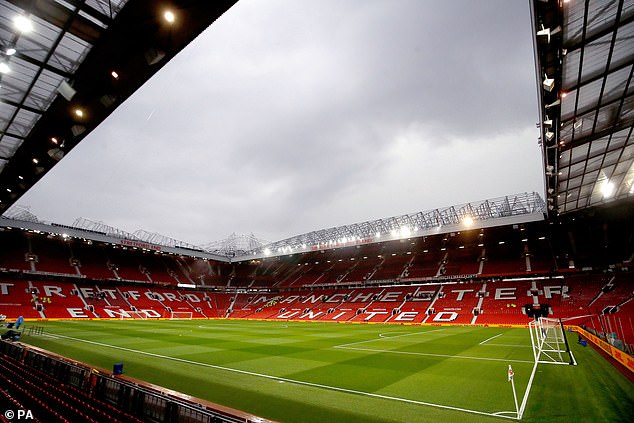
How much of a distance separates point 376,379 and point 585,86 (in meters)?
12.7

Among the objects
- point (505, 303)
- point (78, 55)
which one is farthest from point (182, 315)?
point (78, 55)

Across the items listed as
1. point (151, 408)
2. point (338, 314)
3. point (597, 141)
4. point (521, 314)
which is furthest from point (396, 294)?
point (151, 408)

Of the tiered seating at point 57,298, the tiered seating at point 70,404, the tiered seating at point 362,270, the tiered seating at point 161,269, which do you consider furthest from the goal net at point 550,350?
the tiered seating at point 161,269

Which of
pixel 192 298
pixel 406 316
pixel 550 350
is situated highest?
pixel 192 298

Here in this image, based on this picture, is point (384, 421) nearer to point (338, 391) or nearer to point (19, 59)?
A: point (338, 391)

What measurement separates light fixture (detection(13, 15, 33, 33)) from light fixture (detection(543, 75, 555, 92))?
14204mm

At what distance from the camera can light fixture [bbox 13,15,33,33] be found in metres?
6.50

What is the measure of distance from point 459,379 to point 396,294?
3658 centimetres

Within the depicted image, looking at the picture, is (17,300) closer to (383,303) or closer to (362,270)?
(383,303)

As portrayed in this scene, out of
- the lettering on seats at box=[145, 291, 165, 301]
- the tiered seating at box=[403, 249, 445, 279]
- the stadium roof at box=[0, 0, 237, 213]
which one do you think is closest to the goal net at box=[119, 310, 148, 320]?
the lettering on seats at box=[145, 291, 165, 301]

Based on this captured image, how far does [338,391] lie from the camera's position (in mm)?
9969

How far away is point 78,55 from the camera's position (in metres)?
7.32

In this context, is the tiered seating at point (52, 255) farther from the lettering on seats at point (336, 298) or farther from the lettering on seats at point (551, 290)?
the lettering on seats at point (551, 290)

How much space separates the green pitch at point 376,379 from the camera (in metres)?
8.09
